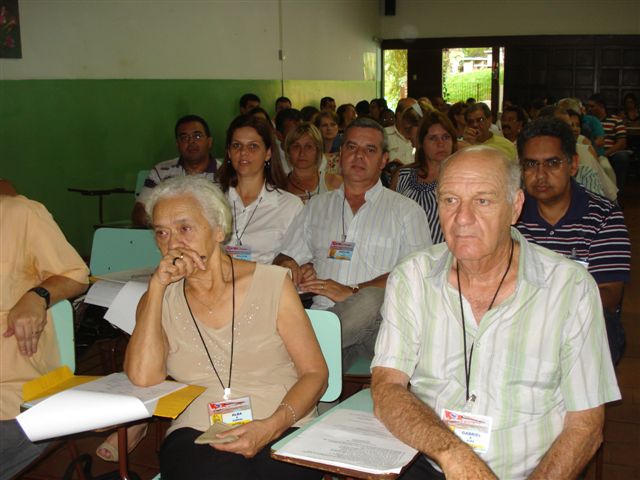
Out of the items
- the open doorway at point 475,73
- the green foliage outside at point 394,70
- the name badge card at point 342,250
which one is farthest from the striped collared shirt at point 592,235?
the green foliage outside at point 394,70

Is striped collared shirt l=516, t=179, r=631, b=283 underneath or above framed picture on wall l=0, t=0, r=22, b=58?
underneath

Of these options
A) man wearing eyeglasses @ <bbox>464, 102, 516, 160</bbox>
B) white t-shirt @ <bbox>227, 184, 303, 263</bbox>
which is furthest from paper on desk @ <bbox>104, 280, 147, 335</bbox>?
man wearing eyeglasses @ <bbox>464, 102, 516, 160</bbox>

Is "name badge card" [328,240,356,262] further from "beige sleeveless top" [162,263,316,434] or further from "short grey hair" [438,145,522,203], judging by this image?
"short grey hair" [438,145,522,203]

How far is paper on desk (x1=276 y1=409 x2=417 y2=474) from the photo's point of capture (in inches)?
64.0

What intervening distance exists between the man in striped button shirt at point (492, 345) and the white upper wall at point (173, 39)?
5.06m

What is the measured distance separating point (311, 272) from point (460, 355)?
1.51 m

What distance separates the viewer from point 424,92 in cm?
1645

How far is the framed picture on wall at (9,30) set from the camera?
18.7ft

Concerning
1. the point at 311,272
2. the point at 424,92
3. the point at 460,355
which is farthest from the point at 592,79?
the point at 460,355

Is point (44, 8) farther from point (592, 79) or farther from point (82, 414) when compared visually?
point (592, 79)

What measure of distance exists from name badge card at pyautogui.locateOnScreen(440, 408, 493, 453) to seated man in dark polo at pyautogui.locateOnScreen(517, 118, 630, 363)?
107 centimetres

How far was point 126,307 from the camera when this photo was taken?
2838 mm

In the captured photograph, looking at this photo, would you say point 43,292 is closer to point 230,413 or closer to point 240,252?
point 230,413

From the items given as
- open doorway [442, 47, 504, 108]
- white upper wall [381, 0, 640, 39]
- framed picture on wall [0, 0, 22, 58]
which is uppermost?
white upper wall [381, 0, 640, 39]
